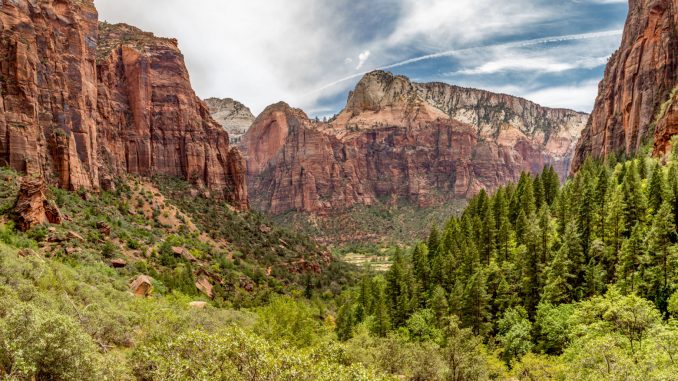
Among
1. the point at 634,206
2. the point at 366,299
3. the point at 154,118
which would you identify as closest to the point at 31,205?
the point at 366,299

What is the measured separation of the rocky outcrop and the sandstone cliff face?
3744 cm

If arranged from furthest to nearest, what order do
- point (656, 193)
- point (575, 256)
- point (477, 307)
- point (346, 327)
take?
point (346, 327) → point (477, 307) → point (575, 256) → point (656, 193)

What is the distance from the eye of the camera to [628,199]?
47.6 m

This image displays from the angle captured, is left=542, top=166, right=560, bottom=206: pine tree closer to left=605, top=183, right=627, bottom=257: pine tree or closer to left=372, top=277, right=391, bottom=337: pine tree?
left=605, top=183, right=627, bottom=257: pine tree

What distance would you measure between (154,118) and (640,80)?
128927mm

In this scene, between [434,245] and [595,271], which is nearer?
[595,271]

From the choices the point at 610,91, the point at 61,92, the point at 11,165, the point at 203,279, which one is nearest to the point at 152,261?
the point at 203,279

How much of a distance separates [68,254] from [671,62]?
5252 inches

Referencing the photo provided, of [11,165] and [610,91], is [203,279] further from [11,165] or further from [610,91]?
[610,91]

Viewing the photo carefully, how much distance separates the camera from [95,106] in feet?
276

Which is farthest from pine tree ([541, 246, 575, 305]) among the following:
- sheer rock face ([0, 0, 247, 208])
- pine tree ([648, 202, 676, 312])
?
sheer rock face ([0, 0, 247, 208])

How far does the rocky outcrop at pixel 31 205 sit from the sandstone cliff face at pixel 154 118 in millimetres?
37441

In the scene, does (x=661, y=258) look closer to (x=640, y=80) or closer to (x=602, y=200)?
(x=602, y=200)

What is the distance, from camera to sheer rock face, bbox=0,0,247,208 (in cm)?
6041
